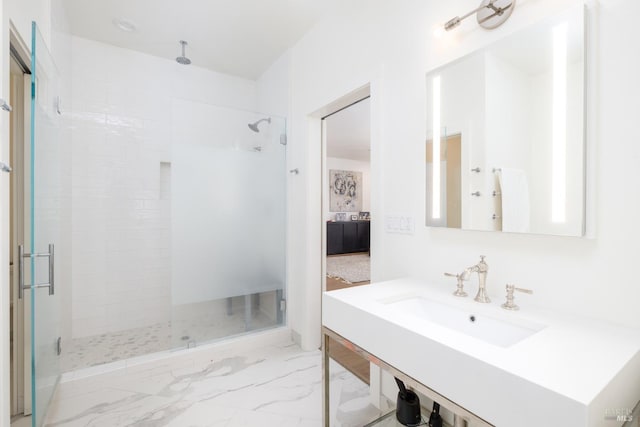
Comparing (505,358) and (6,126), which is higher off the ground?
(6,126)

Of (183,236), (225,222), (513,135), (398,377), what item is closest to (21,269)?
(183,236)

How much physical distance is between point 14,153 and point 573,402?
236 cm

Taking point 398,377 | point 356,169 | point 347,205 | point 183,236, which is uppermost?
point 356,169

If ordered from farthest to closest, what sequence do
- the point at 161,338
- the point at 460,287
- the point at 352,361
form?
the point at 161,338 < the point at 352,361 < the point at 460,287

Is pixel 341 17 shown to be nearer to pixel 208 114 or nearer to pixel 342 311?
pixel 208 114

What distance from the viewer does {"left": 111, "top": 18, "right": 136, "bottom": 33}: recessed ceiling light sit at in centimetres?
Answer: 233

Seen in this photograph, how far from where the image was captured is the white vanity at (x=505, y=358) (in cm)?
62

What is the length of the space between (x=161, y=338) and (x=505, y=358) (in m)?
2.77

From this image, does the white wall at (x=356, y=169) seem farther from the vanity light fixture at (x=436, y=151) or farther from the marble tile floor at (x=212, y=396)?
the vanity light fixture at (x=436, y=151)

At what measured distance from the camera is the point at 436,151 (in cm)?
145

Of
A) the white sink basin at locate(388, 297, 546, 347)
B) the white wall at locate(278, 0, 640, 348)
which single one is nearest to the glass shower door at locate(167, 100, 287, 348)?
the white wall at locate(278, 0, 640, 348)

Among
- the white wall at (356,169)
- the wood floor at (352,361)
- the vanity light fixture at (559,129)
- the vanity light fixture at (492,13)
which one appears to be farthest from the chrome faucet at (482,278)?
the white wall at (356,169)

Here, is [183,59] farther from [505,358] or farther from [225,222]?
[505,358]

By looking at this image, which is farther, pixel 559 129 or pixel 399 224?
pixel 399 224
